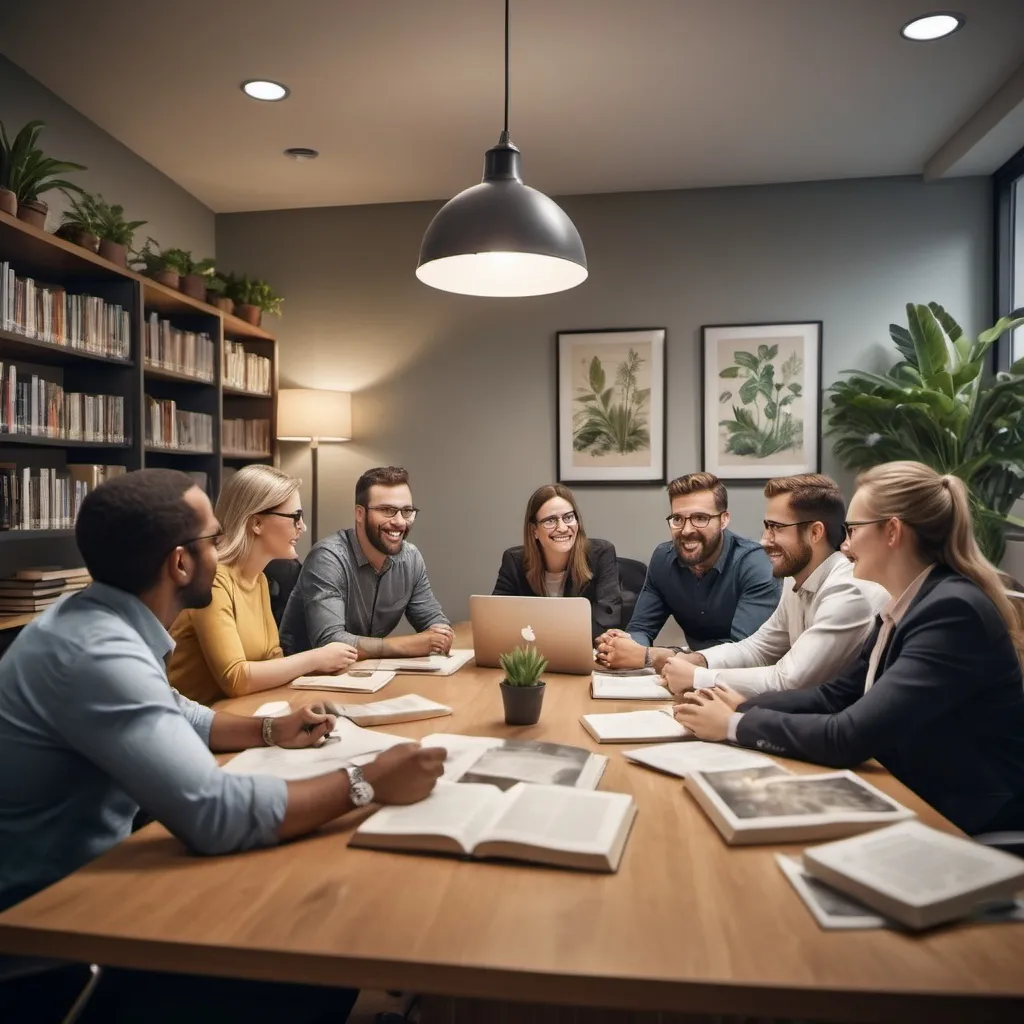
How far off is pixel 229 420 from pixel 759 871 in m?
4.07

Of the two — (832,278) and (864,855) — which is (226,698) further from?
(832,278)

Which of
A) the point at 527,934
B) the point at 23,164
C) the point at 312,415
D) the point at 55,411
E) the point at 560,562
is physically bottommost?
the point at 527,934

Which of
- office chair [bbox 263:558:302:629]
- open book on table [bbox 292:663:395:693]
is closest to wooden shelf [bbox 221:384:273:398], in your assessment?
office chair [bbox 263:558:302:629]

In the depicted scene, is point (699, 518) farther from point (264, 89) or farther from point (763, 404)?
point (264, 89)

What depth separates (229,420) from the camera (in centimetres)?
462

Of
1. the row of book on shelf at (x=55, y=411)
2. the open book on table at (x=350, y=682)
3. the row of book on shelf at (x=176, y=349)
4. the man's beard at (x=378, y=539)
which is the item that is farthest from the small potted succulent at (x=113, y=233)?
the open book on table at (x=350, y=682)

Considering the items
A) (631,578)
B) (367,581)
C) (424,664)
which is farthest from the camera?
(631,578)

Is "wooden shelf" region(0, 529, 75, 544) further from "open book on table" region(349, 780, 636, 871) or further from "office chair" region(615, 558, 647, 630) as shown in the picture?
"office chair" region(615, 558, 647, 630)

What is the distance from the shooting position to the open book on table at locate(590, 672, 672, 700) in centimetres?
208

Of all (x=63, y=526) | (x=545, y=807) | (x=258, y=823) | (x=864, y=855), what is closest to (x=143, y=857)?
(x=258, y=823)

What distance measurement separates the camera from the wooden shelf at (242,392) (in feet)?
14.3

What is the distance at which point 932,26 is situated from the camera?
2953 mm

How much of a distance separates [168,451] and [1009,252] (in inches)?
161

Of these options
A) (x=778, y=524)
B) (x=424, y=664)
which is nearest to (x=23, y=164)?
(x=424, y=664)
